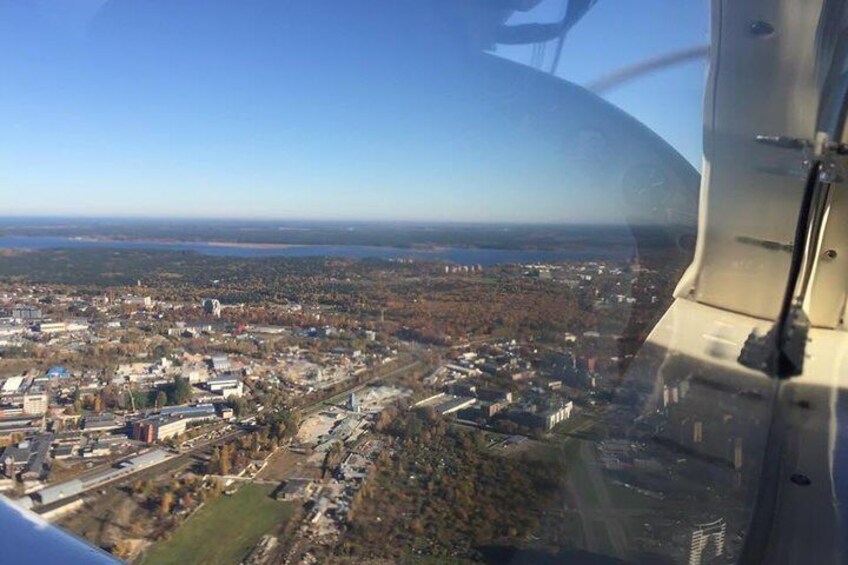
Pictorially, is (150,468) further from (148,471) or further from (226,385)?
(226,385)

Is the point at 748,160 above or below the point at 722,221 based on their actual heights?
above

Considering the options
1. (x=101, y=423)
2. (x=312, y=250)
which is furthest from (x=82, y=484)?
(x=312, y=250)

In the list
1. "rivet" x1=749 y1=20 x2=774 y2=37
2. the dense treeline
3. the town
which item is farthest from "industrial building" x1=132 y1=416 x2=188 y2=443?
"rivet" x1=749 y1=20 x2=774 y2=37

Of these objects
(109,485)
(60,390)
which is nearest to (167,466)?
(109,485)

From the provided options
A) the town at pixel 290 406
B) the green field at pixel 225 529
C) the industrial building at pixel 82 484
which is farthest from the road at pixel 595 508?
the industrial building at pixel 82 484

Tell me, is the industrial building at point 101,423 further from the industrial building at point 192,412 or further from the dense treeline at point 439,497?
the dense treeline at point 439,497

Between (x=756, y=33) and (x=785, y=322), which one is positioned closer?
(x=756, y=33)

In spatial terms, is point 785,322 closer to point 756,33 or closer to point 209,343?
point 756,33

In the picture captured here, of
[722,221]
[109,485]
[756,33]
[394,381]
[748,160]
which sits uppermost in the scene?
[756,33]
